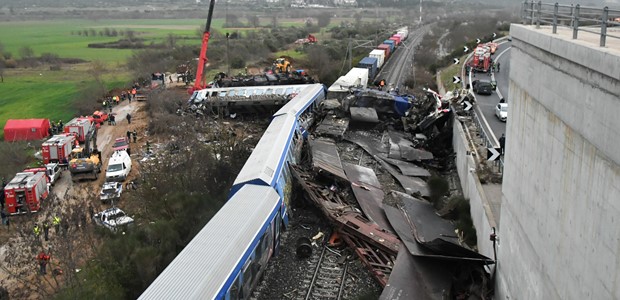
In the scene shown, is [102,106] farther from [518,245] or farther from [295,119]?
[518,245]

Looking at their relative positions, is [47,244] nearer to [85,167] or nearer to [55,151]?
[85,167]

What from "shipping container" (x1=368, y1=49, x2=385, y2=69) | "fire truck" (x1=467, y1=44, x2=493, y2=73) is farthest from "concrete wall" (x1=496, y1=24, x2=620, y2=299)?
"shipping container" (x1=368, y1=49, x2=385, y2=69)

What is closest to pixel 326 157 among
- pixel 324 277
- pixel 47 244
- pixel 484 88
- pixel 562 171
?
pixel 324 277

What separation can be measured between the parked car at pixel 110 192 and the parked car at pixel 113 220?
10.4ft

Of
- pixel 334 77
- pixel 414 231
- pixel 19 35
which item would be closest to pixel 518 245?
pixel 414 231

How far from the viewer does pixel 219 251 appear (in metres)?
10.7

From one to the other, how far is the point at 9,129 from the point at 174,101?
418 inches

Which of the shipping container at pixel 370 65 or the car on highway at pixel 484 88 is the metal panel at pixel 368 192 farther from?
the shipping container at pixel 370 65

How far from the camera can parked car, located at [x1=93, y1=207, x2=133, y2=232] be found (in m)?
17.1

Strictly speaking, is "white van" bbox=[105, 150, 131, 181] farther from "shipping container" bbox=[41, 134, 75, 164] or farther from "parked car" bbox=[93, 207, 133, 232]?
"parked car" bbox=[93, 207, 133, 232]

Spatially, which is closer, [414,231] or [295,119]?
[414,231]

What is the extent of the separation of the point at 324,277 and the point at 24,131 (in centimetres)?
2803

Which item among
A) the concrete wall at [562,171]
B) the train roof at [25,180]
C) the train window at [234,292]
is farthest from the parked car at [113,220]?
the concrete wall at [562,171]

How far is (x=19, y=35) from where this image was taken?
285ft
